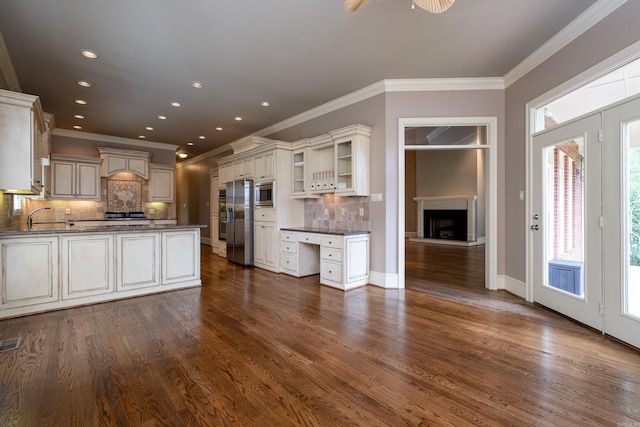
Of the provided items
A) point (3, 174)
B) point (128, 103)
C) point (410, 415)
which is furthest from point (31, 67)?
point (410, 415)

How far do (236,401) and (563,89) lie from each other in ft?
13.5

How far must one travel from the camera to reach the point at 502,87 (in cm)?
411

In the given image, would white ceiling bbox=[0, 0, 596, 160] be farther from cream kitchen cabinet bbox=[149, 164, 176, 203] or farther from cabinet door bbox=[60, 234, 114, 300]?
cream kitchen cabinet bbox=[149, 164, 176, 203]

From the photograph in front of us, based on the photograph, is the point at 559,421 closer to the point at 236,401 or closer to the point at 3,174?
the point at 236,401

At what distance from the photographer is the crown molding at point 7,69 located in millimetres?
3279

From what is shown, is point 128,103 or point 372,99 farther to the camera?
point 128,103

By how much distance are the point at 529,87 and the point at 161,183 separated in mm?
7865

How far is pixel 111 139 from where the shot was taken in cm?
732

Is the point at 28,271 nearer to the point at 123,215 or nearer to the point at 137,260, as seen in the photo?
the point at 137,260

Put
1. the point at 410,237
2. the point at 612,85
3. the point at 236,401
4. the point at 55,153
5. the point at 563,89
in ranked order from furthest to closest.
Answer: the point at 410,237 < the point at 55,153 < the point at 563,89 < the point at 612,85 < the point at 236,401

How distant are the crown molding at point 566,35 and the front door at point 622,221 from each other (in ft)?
2.85

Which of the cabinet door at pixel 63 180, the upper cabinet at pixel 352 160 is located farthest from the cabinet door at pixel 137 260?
the cabinet door at pixel 63 180

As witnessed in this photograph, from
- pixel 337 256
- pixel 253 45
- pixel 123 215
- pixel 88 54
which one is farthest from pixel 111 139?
pixel 337 256

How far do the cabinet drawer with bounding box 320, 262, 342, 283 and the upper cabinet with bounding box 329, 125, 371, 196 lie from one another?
110cm
